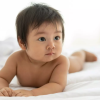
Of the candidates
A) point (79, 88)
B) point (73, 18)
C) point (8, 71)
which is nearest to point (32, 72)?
point (8, 71)

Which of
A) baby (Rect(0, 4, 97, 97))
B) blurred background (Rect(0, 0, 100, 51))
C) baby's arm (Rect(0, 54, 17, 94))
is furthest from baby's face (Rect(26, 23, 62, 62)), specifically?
blurred background (Rect(0, 0, 100, 51))

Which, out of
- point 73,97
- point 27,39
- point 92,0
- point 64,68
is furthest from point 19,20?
point 92,0

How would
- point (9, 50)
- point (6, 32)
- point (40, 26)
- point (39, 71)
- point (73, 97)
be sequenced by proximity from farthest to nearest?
point (6, 32) < point (9, 50) < point (39, 71) < point (40, 26) < point (73, 97)

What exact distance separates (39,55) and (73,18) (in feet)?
6.79

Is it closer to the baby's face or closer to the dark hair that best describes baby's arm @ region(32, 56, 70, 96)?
the baby's face

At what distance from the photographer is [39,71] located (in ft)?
3.22

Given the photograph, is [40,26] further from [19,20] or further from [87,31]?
[87,31]

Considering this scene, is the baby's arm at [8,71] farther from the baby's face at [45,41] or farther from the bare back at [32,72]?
the baby's face at [45,41]

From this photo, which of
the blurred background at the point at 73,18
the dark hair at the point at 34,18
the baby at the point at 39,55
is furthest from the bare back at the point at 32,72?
the blurred background at the point at 73,18

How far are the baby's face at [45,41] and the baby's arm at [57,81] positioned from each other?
3.1 inches

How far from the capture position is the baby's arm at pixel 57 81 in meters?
0.79

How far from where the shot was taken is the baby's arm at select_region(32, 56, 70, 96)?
79 centimetres

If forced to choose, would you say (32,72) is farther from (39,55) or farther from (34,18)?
(34,18)

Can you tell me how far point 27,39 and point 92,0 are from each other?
85.5 inches
